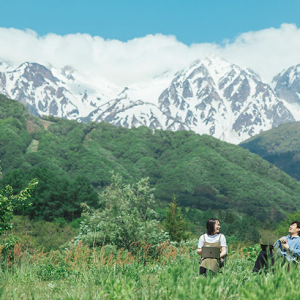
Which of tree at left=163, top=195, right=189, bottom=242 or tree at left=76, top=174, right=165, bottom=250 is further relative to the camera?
tree at left=163, top=195, right=189, bottom=242

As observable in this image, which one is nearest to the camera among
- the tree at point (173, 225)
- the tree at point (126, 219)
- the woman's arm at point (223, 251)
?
the woman's arm at point (223, 251)

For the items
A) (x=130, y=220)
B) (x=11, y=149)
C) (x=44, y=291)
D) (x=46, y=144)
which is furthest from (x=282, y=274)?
(x=46, y=144)

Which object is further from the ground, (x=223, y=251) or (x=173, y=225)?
(x=223, y=251)

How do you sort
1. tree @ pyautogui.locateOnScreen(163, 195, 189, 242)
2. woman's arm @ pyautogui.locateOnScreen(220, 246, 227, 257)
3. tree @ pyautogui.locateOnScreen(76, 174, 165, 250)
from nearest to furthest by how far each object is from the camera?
woman's arm @ pyautogui.locateOnScreen(220, 246, 227, 257) < tree @ pyautogui.locateOnScreen(76, 174, 165, 250) < tree @ pyautogui.locateOnScreen(163, 195, 189, 242)

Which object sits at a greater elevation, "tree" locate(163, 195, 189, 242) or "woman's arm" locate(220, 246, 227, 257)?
"woman's arm" locate(220, 246, 227, 257)

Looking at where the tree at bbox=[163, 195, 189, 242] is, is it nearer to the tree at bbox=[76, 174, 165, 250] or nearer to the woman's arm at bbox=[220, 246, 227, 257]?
the tree at bbox=[76, 174, 165, 250]

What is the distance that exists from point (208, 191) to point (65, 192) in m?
117

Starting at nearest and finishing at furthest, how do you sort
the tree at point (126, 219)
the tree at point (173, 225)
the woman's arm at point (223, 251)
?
the woman's arm at point (223, 251), the tree at point (126, 219), the tree at point (173, 225)

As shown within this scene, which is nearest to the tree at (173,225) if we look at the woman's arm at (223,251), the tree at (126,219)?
the tree at (126,219)

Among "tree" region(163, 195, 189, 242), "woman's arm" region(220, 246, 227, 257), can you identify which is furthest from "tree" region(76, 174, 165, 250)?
"tree" region(163, 195, 189, 242)

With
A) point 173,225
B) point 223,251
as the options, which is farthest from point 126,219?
point 173,225

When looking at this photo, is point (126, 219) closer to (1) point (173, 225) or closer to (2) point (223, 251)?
(2) point (223, 251)

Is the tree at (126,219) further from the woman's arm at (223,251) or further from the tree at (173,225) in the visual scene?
the tree at (173,225)

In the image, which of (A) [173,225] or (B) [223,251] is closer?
(B) [223,251]
